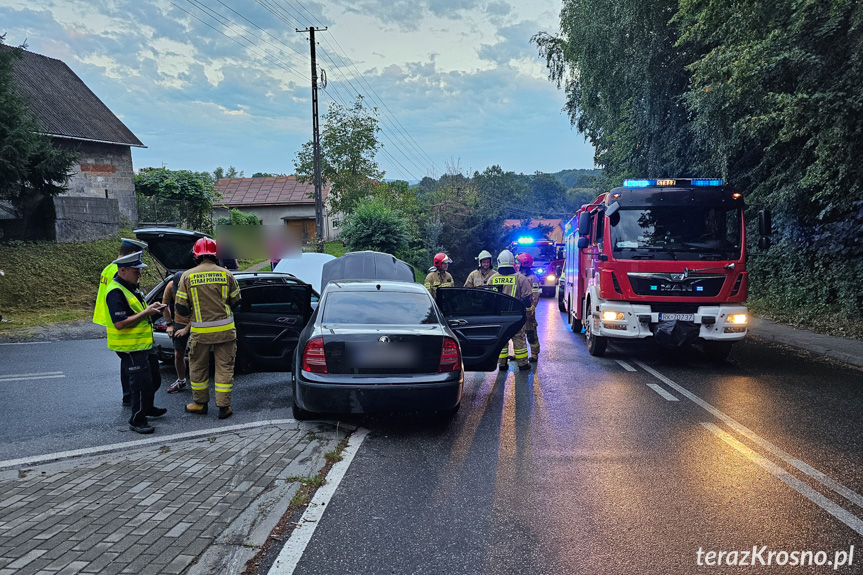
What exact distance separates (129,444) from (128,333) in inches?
42.3

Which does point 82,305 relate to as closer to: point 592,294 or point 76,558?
point 592,294

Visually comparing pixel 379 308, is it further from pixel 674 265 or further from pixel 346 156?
pixel 346 156

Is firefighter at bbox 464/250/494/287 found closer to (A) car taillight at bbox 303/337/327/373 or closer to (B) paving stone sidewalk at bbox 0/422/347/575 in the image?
(A) car taillight at bbox 303/337/327/373

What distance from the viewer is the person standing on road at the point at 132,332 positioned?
5754 millimetres

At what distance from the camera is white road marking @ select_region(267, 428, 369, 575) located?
3260mm

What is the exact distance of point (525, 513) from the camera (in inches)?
155

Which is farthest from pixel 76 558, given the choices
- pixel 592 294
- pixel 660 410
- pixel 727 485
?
pixel 592 294

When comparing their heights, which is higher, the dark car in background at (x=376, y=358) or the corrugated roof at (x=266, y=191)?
the corrugated roof at (x=266, y=191)

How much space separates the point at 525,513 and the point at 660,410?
10.7ft

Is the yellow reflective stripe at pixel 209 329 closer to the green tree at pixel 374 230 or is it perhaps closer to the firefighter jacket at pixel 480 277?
the firefighter jacket at pixel 480 277

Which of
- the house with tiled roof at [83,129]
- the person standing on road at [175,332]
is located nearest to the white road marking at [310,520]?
the person standing on road at [175,332]

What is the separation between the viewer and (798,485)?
433 centimetres

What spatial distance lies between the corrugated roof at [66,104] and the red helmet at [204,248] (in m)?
24.1

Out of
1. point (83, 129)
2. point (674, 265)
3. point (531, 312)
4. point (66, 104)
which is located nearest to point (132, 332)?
point (531, 312)
